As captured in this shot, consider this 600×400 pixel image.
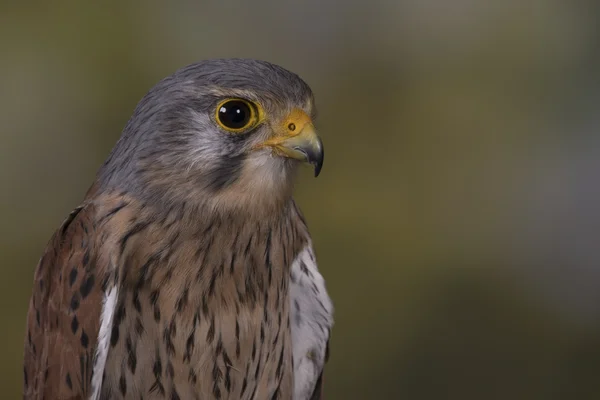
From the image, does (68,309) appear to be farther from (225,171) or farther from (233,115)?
(233,115)

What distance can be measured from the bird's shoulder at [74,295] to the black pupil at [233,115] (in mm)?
351

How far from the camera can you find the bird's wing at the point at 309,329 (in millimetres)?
2420

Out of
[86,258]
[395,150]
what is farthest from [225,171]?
[395,150]

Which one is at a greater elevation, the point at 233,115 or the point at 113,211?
the point at 233,115

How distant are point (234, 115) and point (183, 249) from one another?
14.9 inches

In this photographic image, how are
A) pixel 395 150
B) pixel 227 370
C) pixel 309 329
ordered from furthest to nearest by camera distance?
1. pixel 395 150
2. pixel 309 329
3. pixel 227 370

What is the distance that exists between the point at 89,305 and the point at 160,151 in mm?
427

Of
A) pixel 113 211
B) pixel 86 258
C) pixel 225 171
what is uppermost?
pixel 225 171

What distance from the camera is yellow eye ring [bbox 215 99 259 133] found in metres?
1.98

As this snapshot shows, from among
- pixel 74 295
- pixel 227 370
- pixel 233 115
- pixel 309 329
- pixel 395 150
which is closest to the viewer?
pixel 233 115

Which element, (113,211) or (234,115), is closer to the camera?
(234,115)

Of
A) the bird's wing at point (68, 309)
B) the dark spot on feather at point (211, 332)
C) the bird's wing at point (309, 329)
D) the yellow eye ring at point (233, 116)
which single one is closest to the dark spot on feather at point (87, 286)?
the bird's wing at point (68, 309)

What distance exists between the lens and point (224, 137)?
1.98 metres

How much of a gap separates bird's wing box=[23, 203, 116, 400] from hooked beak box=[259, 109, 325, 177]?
0.52 meters
